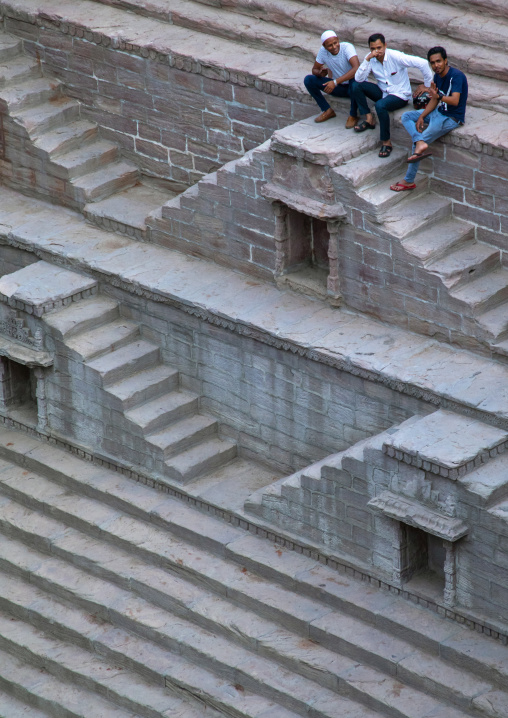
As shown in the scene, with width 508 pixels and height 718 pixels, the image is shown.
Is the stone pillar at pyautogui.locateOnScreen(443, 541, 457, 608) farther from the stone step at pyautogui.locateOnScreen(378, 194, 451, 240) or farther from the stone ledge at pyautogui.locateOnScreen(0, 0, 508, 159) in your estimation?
the stone ledge at pyautogui.locateOnScreen(0, 0, 508, 159)

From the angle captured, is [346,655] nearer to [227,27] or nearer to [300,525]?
[300,525]

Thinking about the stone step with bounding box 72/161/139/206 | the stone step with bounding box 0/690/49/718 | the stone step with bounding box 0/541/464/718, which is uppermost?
the stone step with bounding box 72/161/139/206

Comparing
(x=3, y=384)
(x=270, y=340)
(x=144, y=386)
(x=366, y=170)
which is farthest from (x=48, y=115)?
(x=366, y=170)

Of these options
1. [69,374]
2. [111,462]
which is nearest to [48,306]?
[69,374]

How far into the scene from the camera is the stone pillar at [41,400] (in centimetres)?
2045

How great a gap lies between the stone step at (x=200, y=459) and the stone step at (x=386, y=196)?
3847mm

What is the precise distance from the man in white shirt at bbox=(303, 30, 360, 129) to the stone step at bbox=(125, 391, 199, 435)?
402 cm

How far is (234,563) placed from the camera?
1870cm

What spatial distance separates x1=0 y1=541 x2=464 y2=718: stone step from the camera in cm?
1692

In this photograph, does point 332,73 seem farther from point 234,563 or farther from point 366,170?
point 234,563

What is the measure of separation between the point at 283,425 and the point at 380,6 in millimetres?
5869

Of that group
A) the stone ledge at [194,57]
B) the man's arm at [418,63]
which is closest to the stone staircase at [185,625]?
the stone ledge at [194,57]

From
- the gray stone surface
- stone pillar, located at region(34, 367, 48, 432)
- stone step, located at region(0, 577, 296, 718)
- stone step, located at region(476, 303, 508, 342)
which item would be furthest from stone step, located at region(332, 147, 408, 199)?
stone step, located at region(0, 577, 296, 718)

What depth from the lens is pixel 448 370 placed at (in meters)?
17.5
